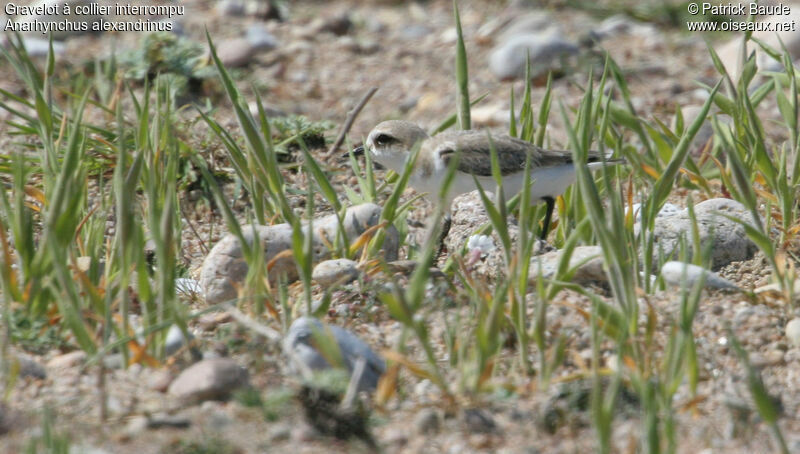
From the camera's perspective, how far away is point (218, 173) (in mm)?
3912

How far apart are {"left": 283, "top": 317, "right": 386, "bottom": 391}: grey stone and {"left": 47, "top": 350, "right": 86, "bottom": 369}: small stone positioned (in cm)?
49

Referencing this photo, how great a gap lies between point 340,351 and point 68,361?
652 millimetres

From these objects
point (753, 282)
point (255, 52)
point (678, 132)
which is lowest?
point (753, 282)

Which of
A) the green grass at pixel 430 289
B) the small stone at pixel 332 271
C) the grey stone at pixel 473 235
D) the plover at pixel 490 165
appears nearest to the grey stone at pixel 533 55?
the grey stone at pixel 473 235

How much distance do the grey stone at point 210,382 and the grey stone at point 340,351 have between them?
12 cm

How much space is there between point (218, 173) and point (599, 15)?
3.53 meters

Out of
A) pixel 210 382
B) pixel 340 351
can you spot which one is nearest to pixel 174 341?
pixel 210 382

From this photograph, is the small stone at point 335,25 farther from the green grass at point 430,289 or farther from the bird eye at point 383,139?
the green grass at point 430,289

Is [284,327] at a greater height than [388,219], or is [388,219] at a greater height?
[388,219]

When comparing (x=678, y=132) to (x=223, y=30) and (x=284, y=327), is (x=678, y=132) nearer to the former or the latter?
(x=284, y=327)

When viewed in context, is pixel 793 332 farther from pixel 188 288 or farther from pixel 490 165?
pixel 188 288

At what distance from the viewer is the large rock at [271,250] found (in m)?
2.82

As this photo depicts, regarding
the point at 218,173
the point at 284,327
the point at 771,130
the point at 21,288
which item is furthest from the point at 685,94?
the point at 21,288

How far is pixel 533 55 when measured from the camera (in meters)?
5.42
